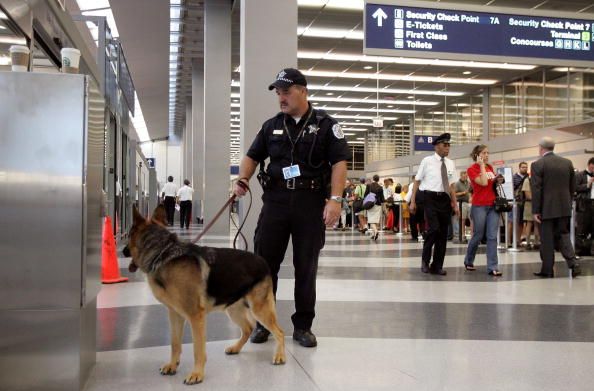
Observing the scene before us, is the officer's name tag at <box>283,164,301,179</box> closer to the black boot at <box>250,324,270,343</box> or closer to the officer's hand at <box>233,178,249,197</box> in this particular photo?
the officer's hand at <box>233,178,249,197</box>

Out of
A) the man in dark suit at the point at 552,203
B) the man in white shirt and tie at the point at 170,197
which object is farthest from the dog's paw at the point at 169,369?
the man in white shirt and tie at the point at 170,197

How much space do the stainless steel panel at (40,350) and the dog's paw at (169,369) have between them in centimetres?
50

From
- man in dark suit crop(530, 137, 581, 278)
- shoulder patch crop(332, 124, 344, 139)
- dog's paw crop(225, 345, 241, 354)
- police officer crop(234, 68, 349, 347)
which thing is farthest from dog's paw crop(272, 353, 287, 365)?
man in dark suit crop(530, 137, 581, 278)

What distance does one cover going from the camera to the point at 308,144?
146 inches

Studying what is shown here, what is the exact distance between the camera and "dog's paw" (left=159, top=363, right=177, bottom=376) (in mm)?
3033

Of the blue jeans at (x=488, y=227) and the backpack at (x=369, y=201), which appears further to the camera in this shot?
the backpack at (x=369, y=201)

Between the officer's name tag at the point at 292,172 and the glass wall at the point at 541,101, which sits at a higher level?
the glass wall at the point at 541,101

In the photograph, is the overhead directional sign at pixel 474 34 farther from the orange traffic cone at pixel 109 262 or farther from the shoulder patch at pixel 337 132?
the shoulder patch at pixel 337 132

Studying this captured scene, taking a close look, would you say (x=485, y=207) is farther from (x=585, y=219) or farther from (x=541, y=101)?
(x=541, y=101)

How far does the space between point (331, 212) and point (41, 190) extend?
176cm

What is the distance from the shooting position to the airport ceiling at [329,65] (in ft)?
48.4

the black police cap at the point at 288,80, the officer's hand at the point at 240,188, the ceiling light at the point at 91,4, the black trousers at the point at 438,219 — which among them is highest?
the ceiling light at the point at 91,4

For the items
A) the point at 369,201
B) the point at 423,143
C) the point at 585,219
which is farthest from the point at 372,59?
the point at 585,219

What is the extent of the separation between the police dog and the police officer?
0.58 meters
